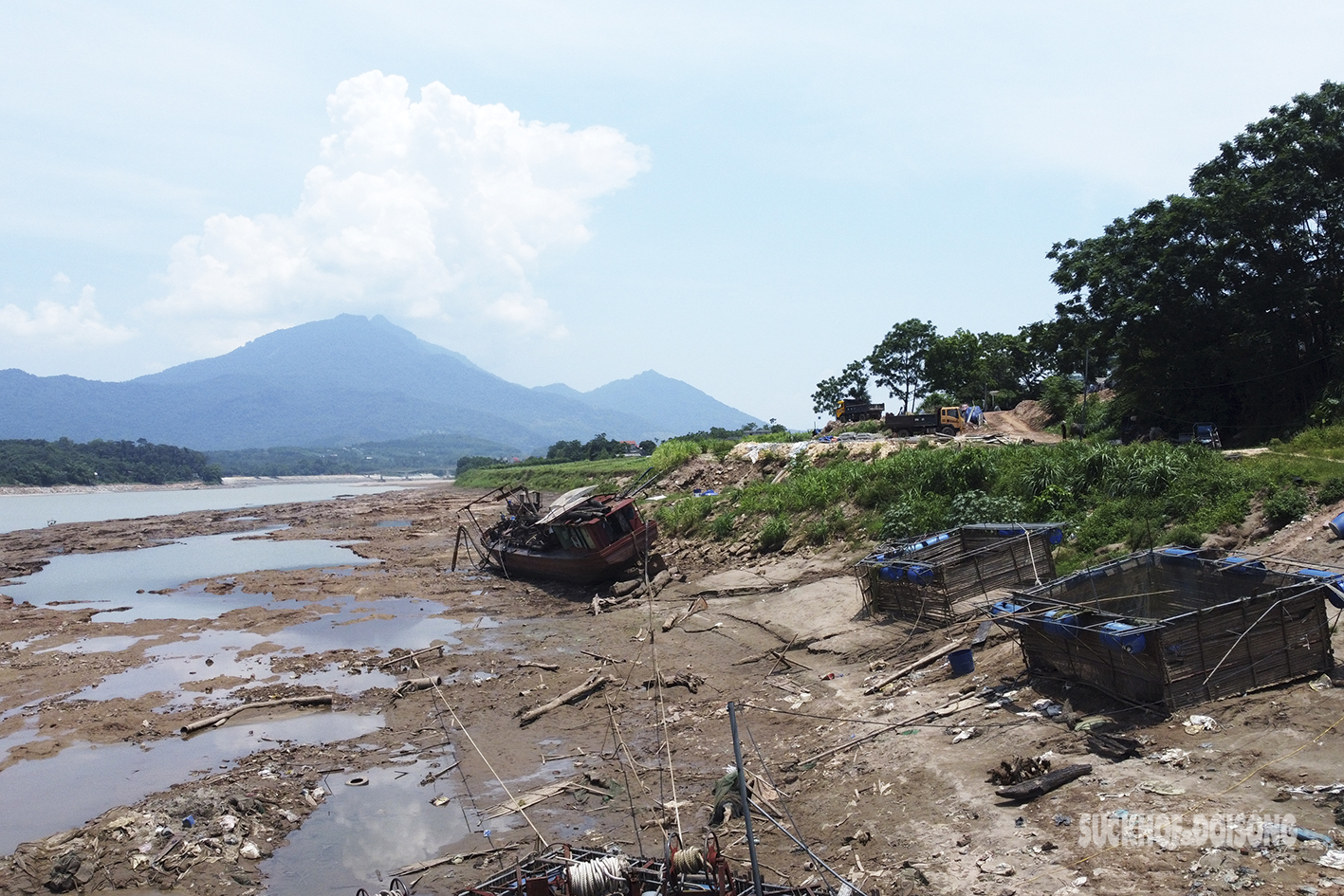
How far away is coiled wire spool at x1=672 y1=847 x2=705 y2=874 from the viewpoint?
7402 mm

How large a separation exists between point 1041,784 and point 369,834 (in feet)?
26.5

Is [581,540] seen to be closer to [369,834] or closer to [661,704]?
[661,704]

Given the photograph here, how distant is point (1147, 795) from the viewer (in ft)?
24.6

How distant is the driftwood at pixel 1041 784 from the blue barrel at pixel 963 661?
11.7ft

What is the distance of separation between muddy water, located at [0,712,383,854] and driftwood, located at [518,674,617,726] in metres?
2.82

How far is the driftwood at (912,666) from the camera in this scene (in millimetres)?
12633

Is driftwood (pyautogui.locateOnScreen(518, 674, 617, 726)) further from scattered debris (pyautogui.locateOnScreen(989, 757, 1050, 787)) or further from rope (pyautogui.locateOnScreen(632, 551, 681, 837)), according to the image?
scattered debris (pyautogui.locateOnScreen(989, 757, 1050, 787))

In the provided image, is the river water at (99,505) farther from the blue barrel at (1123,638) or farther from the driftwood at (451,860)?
the blue barrel at (1123,638)

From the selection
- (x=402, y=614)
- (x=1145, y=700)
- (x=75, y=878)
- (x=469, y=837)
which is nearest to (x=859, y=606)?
(x=1145, y=700)

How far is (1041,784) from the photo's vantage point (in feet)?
26.5

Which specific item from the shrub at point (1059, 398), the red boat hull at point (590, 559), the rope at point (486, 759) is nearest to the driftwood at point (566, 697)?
the rope at point (486, 759)

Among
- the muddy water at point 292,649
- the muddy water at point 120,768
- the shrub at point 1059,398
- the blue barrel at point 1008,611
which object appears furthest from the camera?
the shrub at point 1059,398

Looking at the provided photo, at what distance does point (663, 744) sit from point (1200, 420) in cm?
2575

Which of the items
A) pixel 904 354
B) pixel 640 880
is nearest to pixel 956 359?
pixel 904 354
